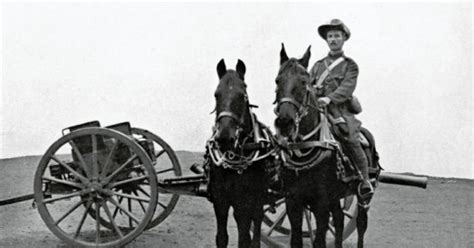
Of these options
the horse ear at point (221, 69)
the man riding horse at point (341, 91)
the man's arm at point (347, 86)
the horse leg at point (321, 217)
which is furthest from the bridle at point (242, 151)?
the man's arm at point (347, 86)

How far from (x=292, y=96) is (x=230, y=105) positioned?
0.55 metres

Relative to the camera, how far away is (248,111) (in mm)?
5062

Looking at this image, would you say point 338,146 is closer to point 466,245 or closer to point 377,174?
point 377,174

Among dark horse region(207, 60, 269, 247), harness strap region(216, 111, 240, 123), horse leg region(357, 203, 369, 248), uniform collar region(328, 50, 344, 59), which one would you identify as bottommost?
horse leg region(357, 203, 369, 248)

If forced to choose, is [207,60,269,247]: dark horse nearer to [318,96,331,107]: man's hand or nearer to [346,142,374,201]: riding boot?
[318,96,331,107]: man's hand

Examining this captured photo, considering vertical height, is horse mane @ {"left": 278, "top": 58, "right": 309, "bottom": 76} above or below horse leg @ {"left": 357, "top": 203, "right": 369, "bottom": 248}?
above

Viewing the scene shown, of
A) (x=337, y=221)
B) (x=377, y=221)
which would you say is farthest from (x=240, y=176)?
(x=377, y=221)

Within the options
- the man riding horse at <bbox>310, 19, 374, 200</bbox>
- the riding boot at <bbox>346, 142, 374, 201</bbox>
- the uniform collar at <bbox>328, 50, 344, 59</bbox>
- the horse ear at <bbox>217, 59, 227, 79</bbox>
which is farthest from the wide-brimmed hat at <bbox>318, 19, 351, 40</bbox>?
the horse ear at <bbox>217, 59, 227, 79</bbox>

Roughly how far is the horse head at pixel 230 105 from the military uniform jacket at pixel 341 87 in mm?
1186

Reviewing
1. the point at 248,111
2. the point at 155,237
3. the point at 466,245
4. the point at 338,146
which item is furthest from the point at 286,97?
the point at 466,245

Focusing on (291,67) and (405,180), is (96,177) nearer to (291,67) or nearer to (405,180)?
(291,67)

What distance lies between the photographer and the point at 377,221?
359 inches

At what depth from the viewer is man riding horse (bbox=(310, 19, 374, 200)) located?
5805mm

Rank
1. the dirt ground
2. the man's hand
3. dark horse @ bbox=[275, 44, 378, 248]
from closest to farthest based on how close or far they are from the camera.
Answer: dark horse @ bbox=[275, 44, 378, 248]
the man's hand
the dirt ground
